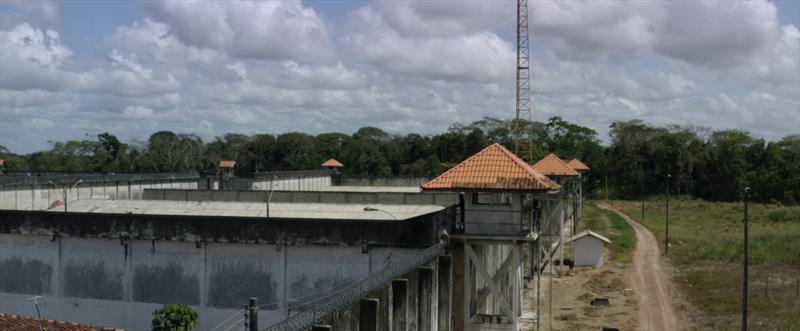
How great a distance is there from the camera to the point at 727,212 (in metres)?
67.1

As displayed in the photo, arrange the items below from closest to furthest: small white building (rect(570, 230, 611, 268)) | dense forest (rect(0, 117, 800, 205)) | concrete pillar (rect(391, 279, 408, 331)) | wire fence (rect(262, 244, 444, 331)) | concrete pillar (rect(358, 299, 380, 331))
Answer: wire fence (rect(262, 244, 444, 331)) < concrete pillar (rect(358, 299, 380, 331)) < concrete pillar (rect(391, 279, 408, 331)) < small white building (rect(570, 230, 611, 268)) < dense forest (rect(0, 117, 800, 205))

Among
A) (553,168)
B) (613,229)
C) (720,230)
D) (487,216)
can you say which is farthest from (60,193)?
(720,230)

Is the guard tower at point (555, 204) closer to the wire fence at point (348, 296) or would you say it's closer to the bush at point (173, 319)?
the wire fence at point (348, 296)

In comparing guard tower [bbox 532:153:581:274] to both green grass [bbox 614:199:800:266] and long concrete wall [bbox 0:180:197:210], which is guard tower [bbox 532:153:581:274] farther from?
long concrete wall [bbox 0:180:197:210]

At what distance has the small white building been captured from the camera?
41.6 metres

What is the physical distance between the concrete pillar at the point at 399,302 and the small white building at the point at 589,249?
88.5 ft

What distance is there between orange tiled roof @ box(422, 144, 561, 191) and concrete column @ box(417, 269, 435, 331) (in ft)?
9.41

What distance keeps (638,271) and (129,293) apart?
27418 mm

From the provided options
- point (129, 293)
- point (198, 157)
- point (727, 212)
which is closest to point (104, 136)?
point (198, 157)

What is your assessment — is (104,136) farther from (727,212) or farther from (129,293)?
(129,293)

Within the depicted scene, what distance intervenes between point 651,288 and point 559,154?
198 ft

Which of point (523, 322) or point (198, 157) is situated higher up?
point (198, 157)

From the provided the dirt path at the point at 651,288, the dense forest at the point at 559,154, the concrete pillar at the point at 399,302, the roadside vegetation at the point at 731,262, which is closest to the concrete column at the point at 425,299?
the concrete pillar at the point at 399,302

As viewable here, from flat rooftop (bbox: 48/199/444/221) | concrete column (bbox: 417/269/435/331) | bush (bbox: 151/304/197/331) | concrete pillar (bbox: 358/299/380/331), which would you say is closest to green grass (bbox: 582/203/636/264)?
flat rooftop (bbox: 48/199/444/221)
